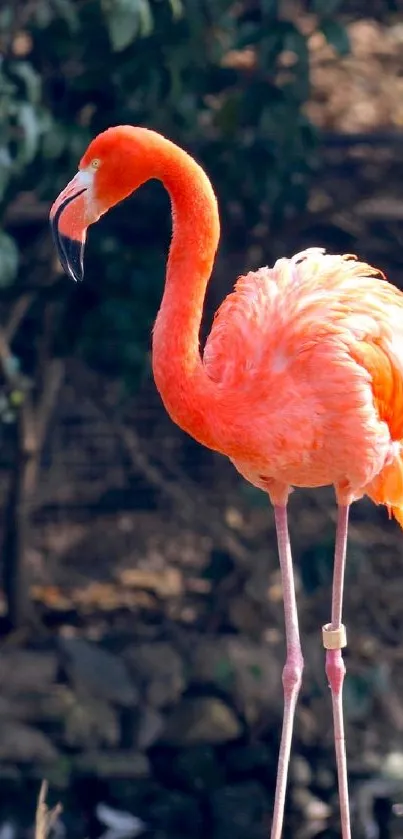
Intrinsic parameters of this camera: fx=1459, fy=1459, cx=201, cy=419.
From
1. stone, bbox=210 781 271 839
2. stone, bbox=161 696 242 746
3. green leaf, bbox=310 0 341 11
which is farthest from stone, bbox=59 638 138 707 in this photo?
green leaf, bbox=310 0 341 11

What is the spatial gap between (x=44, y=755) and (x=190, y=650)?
650 mm

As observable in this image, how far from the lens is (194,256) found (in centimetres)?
276

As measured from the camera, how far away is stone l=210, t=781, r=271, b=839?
453 cm

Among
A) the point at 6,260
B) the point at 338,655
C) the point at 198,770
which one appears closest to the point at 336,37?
the point at 6,260

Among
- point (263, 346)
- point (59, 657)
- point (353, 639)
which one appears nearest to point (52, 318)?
point (59, 657)

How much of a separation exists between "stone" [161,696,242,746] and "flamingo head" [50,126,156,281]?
256 centimetres

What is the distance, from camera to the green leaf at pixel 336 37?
13.8 feet

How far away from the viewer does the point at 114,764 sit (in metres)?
4.82

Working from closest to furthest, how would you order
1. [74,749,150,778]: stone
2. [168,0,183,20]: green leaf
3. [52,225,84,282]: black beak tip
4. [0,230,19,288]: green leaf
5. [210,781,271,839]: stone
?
[52,225,84,282]: black beak tip, [168,0,183,20]: green leaf, [0,230,19,288]: green leaf, [210,781,271,839]: stone, [74,749,150,778]: stone

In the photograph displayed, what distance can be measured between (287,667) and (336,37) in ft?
6.32

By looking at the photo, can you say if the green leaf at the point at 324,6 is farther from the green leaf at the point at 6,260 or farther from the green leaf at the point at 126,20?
the green leaf at the point at 6,260

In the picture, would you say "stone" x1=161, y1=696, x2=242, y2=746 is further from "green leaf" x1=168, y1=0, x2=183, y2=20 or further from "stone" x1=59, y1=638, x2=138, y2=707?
"green leaf" x1=168, y1=0, x2=183, y2=20

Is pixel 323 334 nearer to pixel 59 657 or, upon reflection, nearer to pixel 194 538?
pixel 59 657

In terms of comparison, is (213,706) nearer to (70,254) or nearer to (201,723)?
(201,723)
